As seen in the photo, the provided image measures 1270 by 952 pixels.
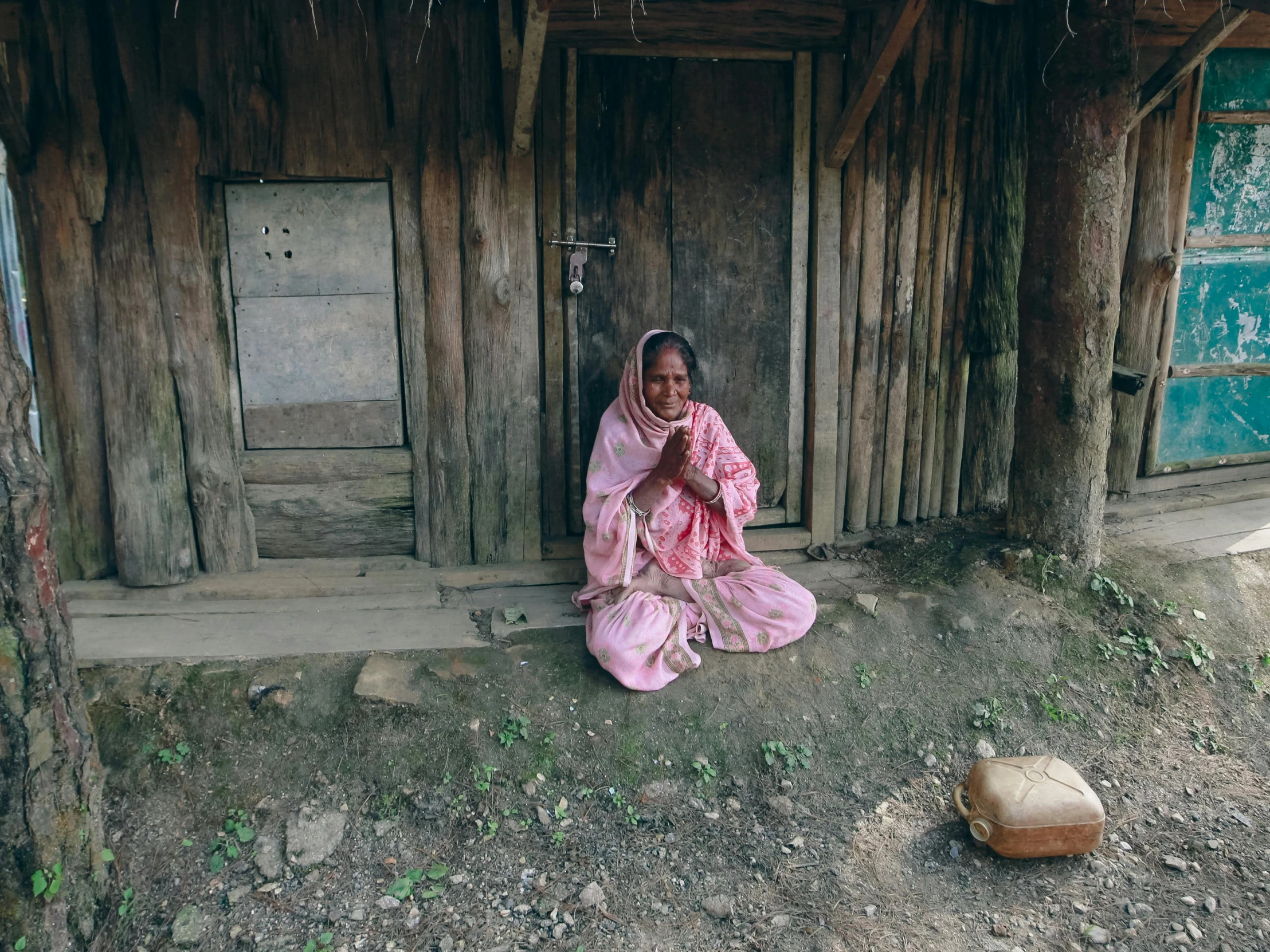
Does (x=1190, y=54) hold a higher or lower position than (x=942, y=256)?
higher

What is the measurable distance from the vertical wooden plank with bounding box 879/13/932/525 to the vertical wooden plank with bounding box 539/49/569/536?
1.68m

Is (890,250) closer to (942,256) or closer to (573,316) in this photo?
(942,256)

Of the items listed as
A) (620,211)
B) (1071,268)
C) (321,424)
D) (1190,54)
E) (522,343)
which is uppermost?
(1190,54)

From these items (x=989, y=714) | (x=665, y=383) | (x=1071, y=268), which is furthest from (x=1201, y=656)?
(x=665, y=383)

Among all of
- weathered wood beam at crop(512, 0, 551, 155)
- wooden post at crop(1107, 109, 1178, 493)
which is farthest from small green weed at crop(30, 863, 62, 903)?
wooden post at crop(1107, 109, 1178, 493)

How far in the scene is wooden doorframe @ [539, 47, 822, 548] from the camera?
13.4 feet

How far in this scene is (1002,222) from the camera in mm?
4641

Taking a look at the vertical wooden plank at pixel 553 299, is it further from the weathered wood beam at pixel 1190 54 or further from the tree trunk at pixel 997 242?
the weathered wood beam at pixel 1190 54

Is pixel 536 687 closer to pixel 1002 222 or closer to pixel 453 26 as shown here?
pixel 453 26

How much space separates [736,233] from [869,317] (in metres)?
0.80

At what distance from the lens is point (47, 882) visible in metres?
2.43

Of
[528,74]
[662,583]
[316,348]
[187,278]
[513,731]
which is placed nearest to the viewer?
[513,731]

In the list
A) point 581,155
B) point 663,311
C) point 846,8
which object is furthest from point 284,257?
point 846,8

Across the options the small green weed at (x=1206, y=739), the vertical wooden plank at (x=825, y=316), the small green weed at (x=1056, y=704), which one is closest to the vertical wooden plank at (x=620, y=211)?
the vertical wooden plank at (x=825, y=316)
